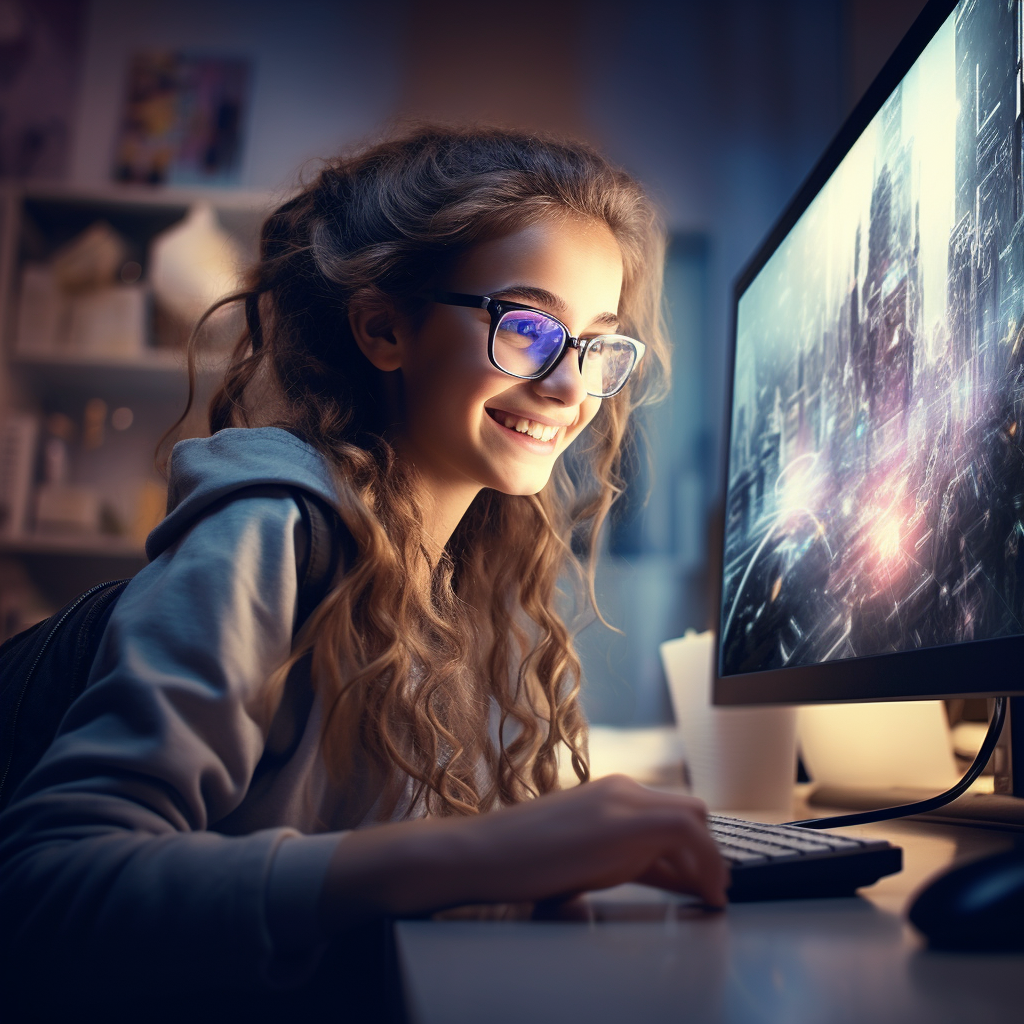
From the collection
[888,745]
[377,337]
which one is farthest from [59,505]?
[888,745]

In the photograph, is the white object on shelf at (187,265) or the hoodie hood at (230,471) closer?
the hoodie hood at (230,471)

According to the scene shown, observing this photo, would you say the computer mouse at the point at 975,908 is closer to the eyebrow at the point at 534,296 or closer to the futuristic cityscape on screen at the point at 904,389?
the futuristic cityscape on screen at the point at 904,389

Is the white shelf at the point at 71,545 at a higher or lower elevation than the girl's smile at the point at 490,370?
lower

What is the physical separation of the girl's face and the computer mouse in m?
0.57

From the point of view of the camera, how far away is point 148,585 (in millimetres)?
565

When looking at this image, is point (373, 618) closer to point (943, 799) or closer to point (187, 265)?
point (943, 799)

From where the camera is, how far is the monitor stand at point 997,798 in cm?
71

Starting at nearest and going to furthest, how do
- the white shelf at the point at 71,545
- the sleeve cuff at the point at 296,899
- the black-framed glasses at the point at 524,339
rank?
the sleeve cuff at the point at 296,899 → the black-framed glasses at the point at 524,339 → the white shelf at the point at 71,545

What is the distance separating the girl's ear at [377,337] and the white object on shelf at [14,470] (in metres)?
1.87

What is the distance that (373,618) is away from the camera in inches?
26.1

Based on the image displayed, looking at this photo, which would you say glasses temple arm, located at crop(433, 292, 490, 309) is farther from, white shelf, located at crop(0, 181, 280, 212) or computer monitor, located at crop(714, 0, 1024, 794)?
white shelf, located at crop(0, 181, 280, 212)

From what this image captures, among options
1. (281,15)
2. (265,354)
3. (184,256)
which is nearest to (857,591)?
(265,354)

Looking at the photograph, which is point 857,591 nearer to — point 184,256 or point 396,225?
point 396,225

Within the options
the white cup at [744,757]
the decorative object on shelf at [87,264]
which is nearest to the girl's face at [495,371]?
the white cup at [744,757]
